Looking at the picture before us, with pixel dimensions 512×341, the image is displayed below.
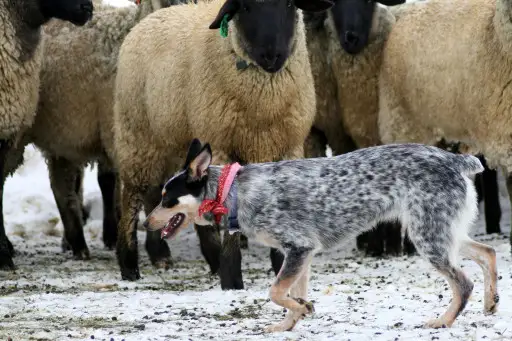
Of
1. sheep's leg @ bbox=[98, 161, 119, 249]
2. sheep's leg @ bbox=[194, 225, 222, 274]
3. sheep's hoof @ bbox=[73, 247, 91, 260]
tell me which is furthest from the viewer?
sheep's leg @ bbox=[98, 161, 119, 249]

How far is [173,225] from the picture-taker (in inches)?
243

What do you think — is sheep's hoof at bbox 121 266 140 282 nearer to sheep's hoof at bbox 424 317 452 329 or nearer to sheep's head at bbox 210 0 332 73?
sheep's head at bbox 210 0 332 73

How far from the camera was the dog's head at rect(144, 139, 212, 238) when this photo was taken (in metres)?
6.12

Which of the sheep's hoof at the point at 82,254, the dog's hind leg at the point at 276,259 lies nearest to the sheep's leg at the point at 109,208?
the sheep's hoof at the point at 82,254

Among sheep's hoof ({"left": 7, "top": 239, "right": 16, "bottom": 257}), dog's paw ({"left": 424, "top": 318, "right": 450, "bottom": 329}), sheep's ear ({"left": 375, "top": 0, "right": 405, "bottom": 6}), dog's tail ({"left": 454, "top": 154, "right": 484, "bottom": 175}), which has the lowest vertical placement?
sheep's hoof ({"left": 7, "top": 239, "right": 16, "bottom": 257})

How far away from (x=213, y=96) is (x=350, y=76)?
2707 millimetres

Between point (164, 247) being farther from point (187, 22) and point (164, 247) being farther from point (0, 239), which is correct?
point (187, 22)

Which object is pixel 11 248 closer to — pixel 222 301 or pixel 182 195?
pixel 222 301

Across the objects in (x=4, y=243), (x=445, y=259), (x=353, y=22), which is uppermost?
(x=353, y=22)

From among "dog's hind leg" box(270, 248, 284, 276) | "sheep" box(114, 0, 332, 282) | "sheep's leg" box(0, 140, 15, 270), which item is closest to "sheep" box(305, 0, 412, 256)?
"sheep" box(114, 0, 332, 282)

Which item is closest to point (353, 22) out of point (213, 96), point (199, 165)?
point (213, 96)

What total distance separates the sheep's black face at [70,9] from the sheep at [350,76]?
2.37m

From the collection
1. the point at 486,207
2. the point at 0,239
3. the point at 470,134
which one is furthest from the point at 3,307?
the point at 486,207

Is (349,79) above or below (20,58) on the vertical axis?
below
